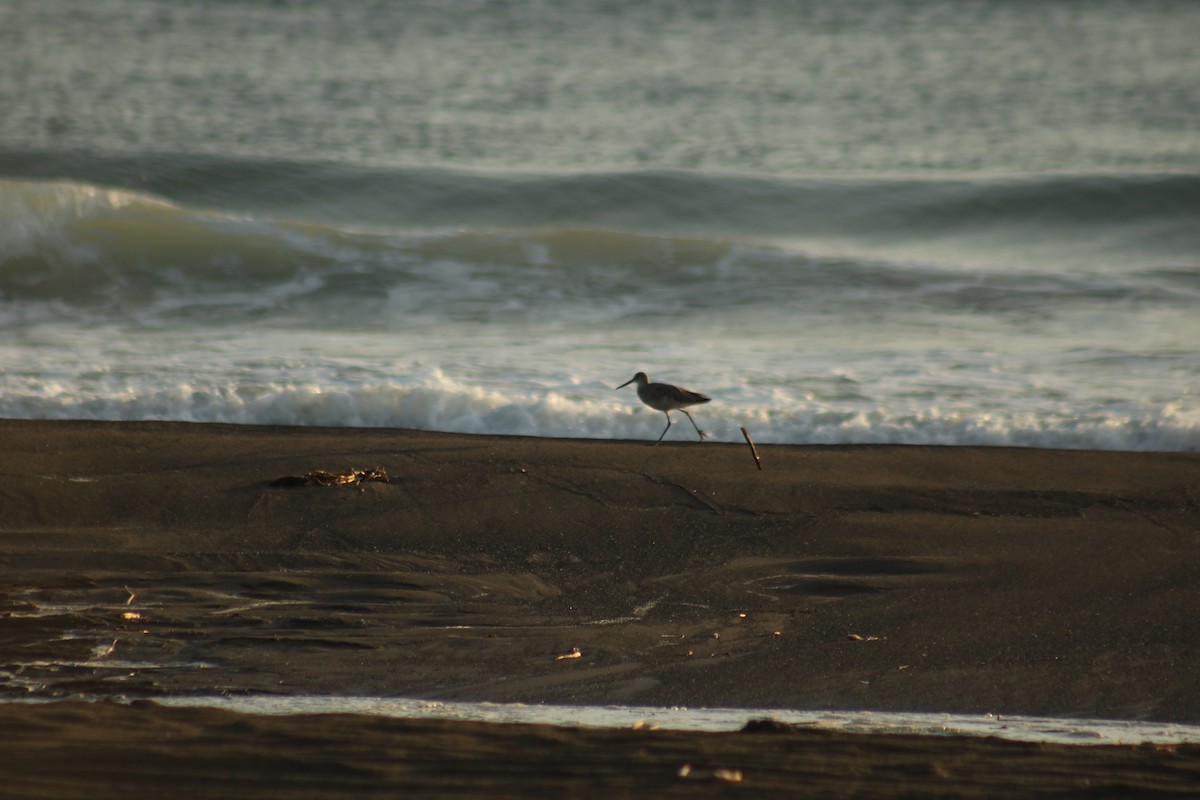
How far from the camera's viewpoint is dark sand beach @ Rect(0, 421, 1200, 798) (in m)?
3.13

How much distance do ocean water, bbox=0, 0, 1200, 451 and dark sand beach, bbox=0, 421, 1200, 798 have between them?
3.30 feet

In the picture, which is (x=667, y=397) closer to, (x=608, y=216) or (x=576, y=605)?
(x=576, y=605)

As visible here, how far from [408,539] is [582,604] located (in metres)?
1.01

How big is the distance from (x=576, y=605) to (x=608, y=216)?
9.48 m

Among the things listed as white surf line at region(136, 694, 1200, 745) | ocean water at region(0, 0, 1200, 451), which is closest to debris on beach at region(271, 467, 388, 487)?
ocean water at region(0, 0, 1200, 451)

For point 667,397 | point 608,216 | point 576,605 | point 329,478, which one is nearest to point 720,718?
point 576,605

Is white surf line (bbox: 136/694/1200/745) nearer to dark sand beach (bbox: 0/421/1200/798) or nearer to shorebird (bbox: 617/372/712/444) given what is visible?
dark sand beach (bbox: 0/421/1200/798)

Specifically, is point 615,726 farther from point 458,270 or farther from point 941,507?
point 458,270

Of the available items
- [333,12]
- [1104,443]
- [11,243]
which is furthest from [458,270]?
[333,12]

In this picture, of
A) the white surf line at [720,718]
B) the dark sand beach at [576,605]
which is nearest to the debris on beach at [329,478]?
the dark sand beach at [576,605]

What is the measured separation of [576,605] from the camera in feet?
15.5

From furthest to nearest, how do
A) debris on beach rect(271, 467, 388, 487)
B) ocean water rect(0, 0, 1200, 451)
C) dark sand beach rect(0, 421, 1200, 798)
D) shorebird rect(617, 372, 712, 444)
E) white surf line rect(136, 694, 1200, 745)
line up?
ocean water rect(0, 0, 1200, 451)
shorebird rect(617, 372, 712, 444)
debris on beach rect(271, 467, 388, 487)
white surf line rect(136, 694, 1200, 745)
dark sand beach rect(0, 421, 1200, 798)

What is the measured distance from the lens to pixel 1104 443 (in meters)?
7.02

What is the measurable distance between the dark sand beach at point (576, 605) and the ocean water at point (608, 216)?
1.01 meters
